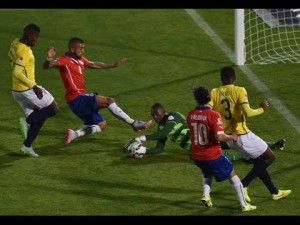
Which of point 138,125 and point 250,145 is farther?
point 138,125

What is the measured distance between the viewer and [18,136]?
1697 cm

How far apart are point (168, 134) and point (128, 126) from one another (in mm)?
1945

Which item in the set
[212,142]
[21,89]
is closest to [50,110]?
[21,89]

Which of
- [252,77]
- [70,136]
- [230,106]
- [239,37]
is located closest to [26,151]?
[70,136]

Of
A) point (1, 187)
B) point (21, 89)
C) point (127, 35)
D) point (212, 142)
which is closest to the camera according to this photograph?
point (212, 142)

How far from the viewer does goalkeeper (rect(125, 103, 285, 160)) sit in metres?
15.8

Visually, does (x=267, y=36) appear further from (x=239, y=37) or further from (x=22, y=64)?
(x=22, y=64)

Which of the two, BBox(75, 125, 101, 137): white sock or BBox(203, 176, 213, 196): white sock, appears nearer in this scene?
BBox(203, 176, 213, 196): white sock

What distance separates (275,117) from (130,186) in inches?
160

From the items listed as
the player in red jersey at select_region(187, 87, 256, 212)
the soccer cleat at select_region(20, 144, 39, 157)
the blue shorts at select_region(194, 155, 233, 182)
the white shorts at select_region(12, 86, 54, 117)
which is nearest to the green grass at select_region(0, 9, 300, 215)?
the soccer cleat at select_region(20, 144, 39, 157)

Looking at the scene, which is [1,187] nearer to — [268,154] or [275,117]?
[268,154]

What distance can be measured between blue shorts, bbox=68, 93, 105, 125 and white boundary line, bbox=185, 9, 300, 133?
343 centimetres

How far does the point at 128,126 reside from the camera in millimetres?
17578

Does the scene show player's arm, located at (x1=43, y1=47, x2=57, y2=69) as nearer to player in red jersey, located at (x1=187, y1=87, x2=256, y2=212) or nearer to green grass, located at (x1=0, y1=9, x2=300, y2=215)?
green grass, located at (x1=0, y1=9, x2=300, y2=215)
